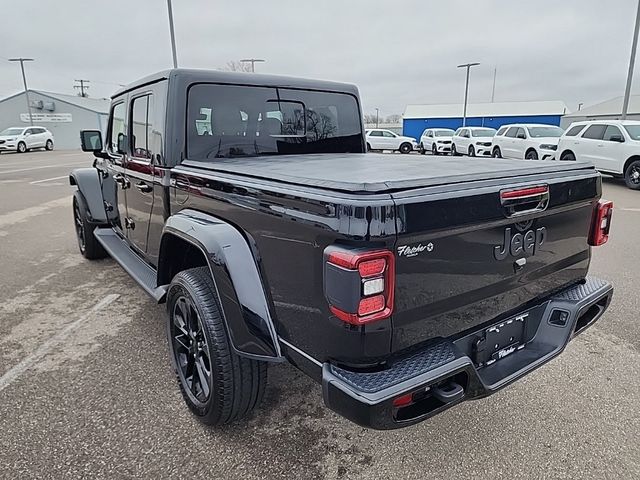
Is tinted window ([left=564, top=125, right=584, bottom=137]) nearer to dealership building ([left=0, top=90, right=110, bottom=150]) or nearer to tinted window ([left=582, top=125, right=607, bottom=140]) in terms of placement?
tinted window ([left=582, top=125, right=607, bottom=140])

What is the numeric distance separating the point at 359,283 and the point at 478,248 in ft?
2.07

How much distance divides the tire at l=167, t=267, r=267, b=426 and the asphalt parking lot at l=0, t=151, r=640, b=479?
154 mm

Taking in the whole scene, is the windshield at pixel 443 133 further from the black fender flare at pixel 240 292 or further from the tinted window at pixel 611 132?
the black fender flare at pixel 240 292

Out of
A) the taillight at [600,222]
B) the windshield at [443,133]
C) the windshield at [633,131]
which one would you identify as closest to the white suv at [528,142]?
the windshield at [633,131]

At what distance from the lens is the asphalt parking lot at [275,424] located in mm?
2195

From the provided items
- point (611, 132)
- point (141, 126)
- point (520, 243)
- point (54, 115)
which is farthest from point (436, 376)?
point (54, 115)

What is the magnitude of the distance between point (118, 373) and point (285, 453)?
55.1 inches

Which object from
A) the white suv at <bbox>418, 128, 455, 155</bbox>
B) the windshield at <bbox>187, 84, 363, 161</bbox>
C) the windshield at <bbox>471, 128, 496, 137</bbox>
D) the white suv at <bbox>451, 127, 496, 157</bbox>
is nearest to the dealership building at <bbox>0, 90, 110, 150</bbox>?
the white suv at <bbox>418, 128, 455, 155</bbox>

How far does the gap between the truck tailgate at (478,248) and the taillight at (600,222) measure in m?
0.11

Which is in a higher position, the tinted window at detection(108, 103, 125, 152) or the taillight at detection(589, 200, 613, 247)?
the tinted window at detection(108, 103, 125, 152)

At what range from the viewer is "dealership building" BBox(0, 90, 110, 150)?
155ft

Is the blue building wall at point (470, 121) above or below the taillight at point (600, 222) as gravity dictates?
above

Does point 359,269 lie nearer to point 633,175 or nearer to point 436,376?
point 436,376

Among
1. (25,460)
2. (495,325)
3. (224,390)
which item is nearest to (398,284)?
(495,325)
